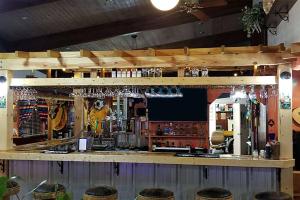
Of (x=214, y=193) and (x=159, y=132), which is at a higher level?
(x=159, y=132)

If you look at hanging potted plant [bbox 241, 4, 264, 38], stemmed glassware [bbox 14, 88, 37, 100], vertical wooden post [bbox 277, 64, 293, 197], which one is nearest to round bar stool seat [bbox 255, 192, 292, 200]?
vertical wooden post [bbox 277, 64, 293, 197]

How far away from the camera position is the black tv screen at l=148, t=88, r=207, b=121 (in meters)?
8.75

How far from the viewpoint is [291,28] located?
18.4ft

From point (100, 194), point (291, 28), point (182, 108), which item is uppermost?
point (291, 28)

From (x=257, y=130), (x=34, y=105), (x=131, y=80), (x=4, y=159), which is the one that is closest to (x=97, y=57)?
(x=131, y=80)

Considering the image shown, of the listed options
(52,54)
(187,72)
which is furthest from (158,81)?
(52,54)

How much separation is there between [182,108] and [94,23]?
291cm

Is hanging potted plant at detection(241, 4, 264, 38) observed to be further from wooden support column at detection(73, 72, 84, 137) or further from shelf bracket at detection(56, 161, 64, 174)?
shelf bracket at detection(56, 161, 64, 174)

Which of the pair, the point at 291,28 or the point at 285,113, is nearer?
the point at 285,113

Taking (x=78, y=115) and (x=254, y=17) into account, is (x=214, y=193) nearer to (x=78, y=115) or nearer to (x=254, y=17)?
(x=78, y=115)

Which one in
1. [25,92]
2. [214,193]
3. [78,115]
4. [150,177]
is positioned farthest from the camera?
[78,115]

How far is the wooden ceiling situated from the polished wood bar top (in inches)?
109

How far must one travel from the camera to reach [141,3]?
702cm

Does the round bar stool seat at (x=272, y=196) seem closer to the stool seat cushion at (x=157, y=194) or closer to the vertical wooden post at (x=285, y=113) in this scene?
the vertical wooden post at (x=285, y=113)
